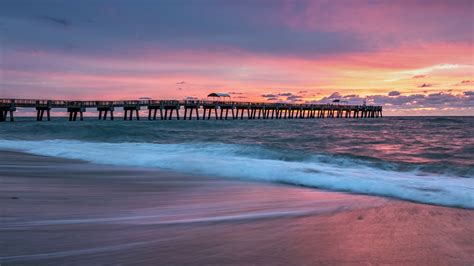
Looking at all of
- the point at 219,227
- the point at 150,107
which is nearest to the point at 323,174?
the point at 219,227

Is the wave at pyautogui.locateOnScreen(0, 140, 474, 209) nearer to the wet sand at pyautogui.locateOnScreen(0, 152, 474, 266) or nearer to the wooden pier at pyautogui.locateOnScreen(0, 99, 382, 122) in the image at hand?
the wet sand at pyautogui.locateOnScreen(0, 152, 474, 266)

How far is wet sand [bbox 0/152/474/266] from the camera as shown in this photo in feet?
9.58

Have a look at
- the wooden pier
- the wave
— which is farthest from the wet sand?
the wooden pier

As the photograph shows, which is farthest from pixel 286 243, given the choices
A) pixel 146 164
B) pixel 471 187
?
pixel 146 164

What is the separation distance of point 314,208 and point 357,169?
4.36 m

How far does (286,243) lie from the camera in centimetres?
328

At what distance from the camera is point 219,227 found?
3.78 meters

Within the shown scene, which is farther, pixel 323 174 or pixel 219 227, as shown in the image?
pixel 323 174

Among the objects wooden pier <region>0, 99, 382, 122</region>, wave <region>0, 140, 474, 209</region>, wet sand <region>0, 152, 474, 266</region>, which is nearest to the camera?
wet sand <region>0, 152, 474, 266</region>

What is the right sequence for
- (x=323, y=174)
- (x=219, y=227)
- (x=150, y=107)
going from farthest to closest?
(x=150, y=107) → (x=323, y=174) → (x=219, y=227)

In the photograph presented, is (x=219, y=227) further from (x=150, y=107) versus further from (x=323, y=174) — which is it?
(x=150, y=107)

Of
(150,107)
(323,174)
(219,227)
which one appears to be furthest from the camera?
(150,107)

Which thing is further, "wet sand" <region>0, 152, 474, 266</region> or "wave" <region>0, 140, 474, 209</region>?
"wave" <region>0, 140, 474, 209</region>

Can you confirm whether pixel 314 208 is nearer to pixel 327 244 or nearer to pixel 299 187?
pixel 327 244
